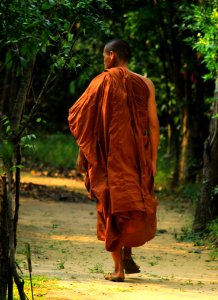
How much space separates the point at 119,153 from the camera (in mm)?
6859

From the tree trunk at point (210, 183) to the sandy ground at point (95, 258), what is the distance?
20.9 inches

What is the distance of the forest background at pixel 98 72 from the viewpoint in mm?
4668

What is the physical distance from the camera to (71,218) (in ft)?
42.1

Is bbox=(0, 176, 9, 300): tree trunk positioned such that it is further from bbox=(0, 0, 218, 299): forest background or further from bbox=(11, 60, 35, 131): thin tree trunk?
bbox=(11, 60, 35, 131): thin tree trunk

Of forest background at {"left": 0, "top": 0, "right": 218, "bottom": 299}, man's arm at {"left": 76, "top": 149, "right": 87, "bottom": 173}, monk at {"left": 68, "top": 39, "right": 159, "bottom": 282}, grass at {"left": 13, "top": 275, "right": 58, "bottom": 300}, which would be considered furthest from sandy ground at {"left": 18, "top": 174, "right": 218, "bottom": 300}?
man's arm at {"left": 76, "top": 149, "right": 87, "bottom": 173}

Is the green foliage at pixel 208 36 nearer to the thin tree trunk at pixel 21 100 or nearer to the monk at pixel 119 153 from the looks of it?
the monk at pixel 119 153

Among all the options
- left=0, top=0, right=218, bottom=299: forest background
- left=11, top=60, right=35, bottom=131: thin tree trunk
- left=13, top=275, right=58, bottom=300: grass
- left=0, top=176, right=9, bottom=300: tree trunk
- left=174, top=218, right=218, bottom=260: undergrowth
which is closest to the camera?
left=0, top=0, right=218, bottom=299: forest background

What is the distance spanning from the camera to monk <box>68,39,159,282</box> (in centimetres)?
683

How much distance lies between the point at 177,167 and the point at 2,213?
12.2 meters

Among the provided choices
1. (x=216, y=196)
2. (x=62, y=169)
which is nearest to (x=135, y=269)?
(x=216, y=196)

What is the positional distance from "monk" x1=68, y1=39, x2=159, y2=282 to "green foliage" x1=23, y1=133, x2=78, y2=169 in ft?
46.0

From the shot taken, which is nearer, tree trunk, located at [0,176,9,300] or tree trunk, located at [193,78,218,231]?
tree trunk, located at [0,176,9,300]

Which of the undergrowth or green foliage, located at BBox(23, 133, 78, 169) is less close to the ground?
the undergrowth

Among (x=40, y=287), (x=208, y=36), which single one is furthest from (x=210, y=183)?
(x=40, y=287)
